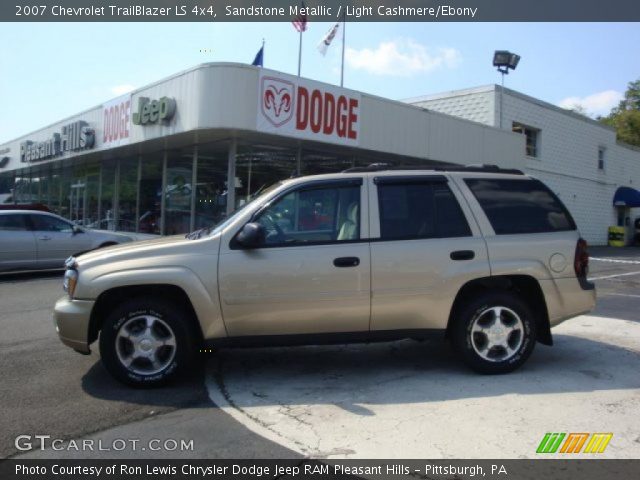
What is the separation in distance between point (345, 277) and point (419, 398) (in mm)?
1169

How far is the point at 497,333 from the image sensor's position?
193 inches

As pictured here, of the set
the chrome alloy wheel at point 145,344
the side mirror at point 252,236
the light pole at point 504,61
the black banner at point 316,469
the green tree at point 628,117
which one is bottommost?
the black banner at point 316,469

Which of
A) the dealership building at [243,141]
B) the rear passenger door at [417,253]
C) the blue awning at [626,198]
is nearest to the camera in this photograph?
the rear passenger door at [417,253]

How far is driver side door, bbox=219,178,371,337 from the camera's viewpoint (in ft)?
15.2

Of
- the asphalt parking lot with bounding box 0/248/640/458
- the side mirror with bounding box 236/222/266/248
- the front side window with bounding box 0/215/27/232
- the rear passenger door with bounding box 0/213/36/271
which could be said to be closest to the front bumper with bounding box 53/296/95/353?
the asphalt parking lot with bounding box 0/248/640/458

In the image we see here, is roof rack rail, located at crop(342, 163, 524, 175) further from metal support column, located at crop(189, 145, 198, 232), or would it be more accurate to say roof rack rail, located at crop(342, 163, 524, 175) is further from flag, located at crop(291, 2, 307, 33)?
flag, located at crop(291, 2, 307, 33)

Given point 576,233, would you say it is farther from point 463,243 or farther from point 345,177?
point 345,177

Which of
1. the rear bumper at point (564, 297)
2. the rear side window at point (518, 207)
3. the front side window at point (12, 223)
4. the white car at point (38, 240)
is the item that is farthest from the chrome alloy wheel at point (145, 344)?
the front side window at point (12, 223)

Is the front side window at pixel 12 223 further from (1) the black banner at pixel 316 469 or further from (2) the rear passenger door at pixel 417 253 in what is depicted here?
(2) the rear passenger door at pixel 417 253

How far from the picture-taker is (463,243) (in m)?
4.91

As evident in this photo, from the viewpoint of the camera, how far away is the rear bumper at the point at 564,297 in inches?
197

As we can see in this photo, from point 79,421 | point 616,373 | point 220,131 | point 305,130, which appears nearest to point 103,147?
point 220,131

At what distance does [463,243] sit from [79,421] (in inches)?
137

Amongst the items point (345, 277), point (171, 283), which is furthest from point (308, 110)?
point (171, 283)
